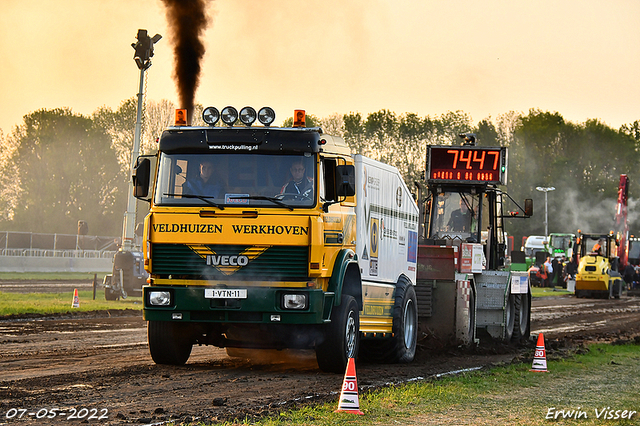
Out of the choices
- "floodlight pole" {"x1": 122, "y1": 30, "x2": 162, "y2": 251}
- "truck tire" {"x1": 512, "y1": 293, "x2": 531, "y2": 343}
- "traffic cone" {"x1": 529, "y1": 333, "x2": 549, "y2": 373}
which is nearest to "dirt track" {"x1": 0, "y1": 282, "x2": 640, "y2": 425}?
"truck tire" {"x1": 512, "y1": 293, "x2": 531, "y2": 343}

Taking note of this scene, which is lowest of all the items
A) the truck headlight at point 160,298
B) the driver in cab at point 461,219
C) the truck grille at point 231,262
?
the truck headlight at point 160,298

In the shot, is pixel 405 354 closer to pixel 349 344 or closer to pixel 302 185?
pixel 349 344

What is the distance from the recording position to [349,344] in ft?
42.4

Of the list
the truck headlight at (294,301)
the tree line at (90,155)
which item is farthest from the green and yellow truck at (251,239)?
the tree line at (90,155)

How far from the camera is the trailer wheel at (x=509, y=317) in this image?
1903 cm

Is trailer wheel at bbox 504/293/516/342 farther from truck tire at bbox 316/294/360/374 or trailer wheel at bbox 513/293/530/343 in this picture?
truck tire at bbox 316/294/360/374

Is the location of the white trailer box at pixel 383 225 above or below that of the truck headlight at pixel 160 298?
above

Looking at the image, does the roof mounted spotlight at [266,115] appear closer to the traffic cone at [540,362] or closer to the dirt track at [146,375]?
the dirt track at [146,375]

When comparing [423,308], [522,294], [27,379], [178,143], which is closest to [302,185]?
[178,143]

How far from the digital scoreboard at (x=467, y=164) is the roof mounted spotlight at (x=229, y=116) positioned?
8268 mm

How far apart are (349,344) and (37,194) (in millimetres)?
54600

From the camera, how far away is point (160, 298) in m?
12.1

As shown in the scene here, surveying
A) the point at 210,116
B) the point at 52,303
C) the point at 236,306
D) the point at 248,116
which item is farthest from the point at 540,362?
the point at 52,303

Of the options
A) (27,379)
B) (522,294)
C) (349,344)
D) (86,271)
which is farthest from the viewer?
(86,271)
